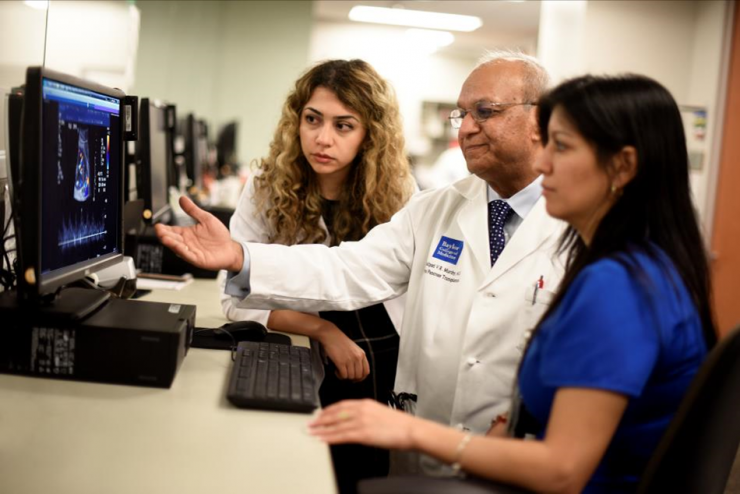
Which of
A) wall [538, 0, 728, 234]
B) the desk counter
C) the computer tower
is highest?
wall [538, 0, 728, 234]

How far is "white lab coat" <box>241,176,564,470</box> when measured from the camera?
160cm

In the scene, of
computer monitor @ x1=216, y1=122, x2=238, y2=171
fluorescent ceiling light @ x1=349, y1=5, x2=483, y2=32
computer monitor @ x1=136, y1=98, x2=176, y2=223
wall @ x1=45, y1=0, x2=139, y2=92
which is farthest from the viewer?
fluorescent ceiling light @ x1=349, y1=5, x2=483, y2=32

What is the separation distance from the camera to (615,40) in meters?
4.77

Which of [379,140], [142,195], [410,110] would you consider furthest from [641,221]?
[410,110]

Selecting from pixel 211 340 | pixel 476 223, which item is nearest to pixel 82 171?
pixel 211 340

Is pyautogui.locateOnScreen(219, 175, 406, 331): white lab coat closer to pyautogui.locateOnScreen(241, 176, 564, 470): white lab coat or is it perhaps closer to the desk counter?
pyautogui.locateOnScreen(241, 176, 564, 470): white lab coat

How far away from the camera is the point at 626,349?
3.18 feet

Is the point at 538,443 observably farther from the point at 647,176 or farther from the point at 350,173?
the point at 350,173

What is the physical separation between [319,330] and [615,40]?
12.3 ft

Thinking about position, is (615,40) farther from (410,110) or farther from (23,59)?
(410,110)

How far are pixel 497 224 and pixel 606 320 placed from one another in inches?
32.1

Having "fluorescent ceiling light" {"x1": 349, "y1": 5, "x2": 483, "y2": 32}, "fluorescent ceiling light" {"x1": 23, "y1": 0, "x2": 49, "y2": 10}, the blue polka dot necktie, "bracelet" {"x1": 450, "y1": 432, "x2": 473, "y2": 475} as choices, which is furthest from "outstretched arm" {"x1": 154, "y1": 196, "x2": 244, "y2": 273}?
"fluorescent ceiling light" {"x1": 349, "y1": 5, "x2": 483, "y2": 32}

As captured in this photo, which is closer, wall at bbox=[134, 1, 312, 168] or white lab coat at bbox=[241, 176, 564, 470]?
white lab coat at bbox=[241, 176, 564, 470]

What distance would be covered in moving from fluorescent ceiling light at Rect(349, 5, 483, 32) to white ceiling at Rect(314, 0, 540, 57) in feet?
0.38
